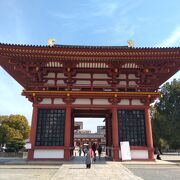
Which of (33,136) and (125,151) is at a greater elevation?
(33,136)

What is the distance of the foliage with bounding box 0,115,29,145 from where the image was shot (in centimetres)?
5244

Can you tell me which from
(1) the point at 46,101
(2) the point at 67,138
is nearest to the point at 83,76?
(1) the point at 46,101

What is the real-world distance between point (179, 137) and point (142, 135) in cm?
1414

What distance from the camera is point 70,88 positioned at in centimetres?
1880

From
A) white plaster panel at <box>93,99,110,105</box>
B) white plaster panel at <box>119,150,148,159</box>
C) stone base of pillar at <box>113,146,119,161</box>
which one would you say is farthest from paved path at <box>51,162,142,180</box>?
white plaster panel at <box>93,99,110,105</box>

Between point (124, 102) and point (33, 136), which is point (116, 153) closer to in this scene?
point (124, 102)

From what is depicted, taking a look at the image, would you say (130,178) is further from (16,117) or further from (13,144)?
(16,117)

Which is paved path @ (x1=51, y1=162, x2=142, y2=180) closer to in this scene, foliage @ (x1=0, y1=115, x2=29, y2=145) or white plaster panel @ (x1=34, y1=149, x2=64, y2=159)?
white plaster panel @ (x1=34, y1=149, x2=64, y2=159)

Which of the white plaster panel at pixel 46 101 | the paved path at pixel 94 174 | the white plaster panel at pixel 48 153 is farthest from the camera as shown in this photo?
the white plaster panel at pixel 46 101

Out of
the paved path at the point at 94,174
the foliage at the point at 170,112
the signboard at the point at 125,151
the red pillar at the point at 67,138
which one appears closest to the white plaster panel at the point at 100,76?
the red pillar at the point at 67,138

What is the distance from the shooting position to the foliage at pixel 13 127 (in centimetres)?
5244

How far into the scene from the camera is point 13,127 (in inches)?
2194

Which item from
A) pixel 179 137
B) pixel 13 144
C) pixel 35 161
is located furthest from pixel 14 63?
pixel 179 137

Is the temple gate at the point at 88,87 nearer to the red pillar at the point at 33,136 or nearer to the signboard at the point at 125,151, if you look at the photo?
the red pillar at the point at 33,136
